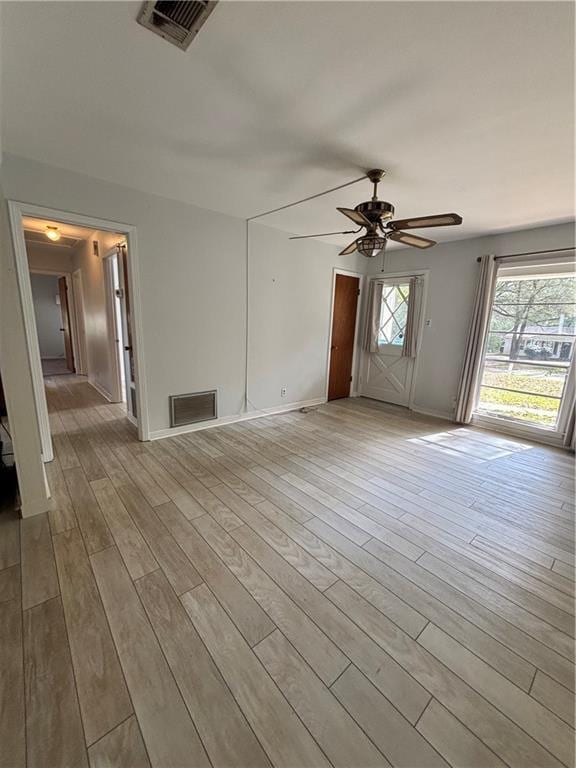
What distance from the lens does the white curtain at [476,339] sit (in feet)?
13.7

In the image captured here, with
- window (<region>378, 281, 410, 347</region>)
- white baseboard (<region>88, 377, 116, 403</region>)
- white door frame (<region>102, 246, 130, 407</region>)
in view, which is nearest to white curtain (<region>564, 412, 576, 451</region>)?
window (<region>378, 281, 410, 347</region>)

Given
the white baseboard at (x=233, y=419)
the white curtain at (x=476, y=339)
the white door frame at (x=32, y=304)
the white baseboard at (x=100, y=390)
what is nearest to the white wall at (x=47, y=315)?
the white baseboard at (x=100, y=390)

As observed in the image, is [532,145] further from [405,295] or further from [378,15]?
[405,295]

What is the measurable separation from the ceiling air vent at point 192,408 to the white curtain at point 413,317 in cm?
334

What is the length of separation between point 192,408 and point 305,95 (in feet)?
10.5

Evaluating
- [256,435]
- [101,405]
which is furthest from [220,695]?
[101,405]

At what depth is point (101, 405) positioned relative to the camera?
4836mm

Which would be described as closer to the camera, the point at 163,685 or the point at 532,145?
the point at 163,685

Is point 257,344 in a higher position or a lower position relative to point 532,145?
lower

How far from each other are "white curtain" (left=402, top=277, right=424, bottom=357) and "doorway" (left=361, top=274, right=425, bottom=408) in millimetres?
88

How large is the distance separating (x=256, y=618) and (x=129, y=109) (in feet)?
9.84

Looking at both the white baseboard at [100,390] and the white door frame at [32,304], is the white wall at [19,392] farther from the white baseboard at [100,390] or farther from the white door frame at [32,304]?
the white baseboard at [100,390]

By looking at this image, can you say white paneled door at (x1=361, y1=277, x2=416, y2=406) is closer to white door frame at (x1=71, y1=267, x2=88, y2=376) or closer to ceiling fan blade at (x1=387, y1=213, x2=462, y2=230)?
ceiling fan blade at (x1=387, y1=213, x2=462, y2=230)

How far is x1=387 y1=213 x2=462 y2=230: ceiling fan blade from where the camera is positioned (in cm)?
227
